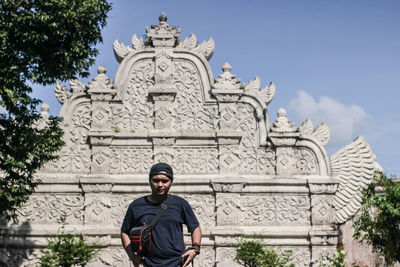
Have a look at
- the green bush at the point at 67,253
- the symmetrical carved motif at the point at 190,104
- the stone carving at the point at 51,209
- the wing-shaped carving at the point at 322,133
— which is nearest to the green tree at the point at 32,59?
the green bush at the point at 67,253

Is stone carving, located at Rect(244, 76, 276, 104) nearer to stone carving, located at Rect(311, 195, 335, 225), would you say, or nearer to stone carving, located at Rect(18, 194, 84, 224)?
stone carving, located at Rect(311, 195, 335, 225)

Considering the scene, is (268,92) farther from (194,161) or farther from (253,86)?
(194,161)

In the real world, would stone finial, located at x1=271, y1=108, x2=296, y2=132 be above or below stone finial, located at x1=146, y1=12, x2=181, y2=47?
below

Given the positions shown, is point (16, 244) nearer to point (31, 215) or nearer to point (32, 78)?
point (31, 215)

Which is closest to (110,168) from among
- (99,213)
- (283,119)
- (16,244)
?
(99,213)

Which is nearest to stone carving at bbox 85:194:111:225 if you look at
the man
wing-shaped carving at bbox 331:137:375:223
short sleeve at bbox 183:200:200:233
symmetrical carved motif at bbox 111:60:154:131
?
symmetrical carved motif at bbox 111:60:154:131

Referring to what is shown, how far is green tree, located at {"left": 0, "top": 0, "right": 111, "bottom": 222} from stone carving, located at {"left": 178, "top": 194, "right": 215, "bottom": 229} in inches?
134

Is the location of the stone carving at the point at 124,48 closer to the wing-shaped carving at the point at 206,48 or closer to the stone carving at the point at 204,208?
the wing-shaped carving at the point at 206,48

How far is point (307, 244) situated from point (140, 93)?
206 inches

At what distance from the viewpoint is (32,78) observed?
24.8ft

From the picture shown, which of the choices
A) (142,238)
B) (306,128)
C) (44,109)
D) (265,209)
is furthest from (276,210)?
(142,238)

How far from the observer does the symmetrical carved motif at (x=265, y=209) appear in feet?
33.1

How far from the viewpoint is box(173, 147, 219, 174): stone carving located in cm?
1032

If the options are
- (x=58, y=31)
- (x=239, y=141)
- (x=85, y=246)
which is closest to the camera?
(x=58, y=31)
